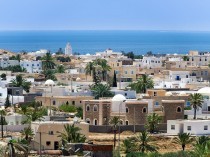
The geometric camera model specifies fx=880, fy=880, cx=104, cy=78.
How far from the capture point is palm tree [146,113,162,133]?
55281mm

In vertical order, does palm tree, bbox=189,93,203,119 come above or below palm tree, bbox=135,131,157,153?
above

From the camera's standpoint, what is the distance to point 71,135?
4644 centimetres

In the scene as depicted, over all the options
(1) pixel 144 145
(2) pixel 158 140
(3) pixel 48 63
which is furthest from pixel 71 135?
(3) pixel 48 63

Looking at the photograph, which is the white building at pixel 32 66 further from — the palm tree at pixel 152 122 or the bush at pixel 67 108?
the palm tree at pixel 152 122

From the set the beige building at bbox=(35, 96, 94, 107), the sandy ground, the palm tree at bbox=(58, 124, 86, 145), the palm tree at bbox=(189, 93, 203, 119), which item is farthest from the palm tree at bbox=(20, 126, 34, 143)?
the beige building at bbox=(35, 96, 94, 107)

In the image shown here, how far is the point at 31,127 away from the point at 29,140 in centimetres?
333

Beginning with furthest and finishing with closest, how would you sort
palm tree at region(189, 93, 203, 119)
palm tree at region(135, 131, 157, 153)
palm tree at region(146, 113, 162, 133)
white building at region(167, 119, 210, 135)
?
palm tree at region(189, 93, 203, 119), palm tree at region(146, 113, 162, 133), white building at region(167, 119, 210, 135), palm tree at region(135, 131, 157, 153)

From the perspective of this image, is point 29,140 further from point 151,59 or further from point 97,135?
point 151,59

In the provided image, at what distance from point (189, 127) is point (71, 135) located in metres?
11.0

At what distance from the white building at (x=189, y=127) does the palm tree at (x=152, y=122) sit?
78 cm

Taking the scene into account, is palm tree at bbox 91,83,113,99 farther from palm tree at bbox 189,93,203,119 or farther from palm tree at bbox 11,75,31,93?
palm tree at bbox 189,93,203,119

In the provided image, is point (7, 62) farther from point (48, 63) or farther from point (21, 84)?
point (21, 84)

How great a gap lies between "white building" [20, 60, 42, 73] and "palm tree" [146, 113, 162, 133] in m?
48.4

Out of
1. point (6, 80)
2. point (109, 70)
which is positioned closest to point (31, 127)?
point (6, 80)
